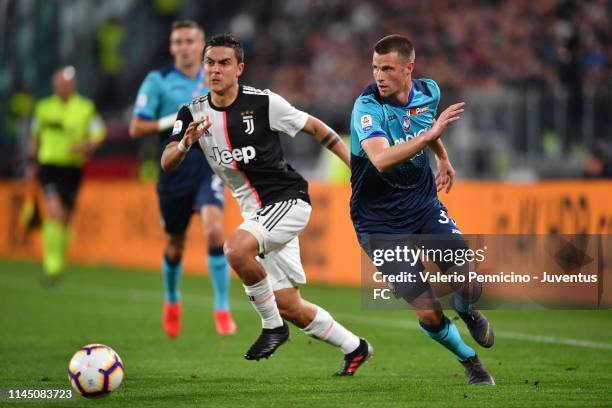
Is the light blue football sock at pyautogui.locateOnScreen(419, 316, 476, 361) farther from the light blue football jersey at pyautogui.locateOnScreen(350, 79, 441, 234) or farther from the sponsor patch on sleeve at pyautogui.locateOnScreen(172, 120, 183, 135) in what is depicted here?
the sponsor patch on sleeve at pyautogui.locateOnScreen(172, 120, 183, 135)

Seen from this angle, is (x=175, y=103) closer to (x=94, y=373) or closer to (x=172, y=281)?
(x=172, y=281)

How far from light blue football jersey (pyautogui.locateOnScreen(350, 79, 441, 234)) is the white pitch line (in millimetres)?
2691

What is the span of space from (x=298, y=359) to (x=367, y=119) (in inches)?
97.7

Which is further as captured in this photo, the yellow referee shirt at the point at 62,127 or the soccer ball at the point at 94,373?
the yellow referee shirt at the point at 62,127

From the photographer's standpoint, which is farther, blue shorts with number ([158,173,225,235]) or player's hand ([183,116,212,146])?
blue shorts with number ([158,173,225,235])

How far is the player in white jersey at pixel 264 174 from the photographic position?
7141 mm

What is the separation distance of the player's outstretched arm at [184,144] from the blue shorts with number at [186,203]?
8.88 ft

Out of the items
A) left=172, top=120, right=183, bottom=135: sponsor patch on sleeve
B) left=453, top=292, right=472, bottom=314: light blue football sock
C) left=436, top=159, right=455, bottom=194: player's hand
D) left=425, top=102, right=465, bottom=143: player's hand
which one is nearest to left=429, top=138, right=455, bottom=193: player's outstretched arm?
left=436, top=159, right=455, bottom=194: player's hand

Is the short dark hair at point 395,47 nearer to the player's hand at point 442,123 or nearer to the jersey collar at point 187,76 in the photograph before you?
the player's hand at point 442,123

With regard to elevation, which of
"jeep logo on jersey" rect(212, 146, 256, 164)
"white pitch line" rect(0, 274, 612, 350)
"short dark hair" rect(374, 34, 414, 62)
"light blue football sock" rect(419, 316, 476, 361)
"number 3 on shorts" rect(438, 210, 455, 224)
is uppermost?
"short dark hair" rect(374, 34, 414, 62)

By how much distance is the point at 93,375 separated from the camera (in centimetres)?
632

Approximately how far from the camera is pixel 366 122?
21.5ft

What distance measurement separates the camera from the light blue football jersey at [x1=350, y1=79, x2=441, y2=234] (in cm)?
677

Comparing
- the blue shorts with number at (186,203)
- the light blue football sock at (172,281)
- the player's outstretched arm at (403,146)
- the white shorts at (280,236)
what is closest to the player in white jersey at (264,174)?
the white shorts at (280,236)
